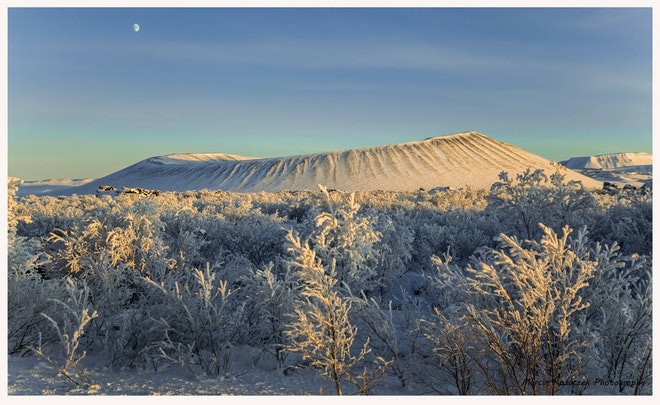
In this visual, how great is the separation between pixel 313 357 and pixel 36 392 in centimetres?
179

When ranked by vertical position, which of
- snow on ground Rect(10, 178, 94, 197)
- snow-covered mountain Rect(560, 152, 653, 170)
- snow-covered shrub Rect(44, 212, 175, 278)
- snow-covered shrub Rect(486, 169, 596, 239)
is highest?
snow-covered mountain Rect(560, 152, 653, 170)

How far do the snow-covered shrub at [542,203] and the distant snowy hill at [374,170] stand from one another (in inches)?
1539

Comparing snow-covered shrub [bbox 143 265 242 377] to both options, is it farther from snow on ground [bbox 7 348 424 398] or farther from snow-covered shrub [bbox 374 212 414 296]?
snow-covered shrub [bbox 374 212 414 296]

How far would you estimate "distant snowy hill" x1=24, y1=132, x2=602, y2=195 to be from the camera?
50219mm

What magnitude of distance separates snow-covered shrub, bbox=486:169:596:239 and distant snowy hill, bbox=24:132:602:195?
128 feet

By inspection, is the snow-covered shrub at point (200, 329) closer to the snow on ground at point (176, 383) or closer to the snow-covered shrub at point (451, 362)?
the snow on ground at point (176, 383)

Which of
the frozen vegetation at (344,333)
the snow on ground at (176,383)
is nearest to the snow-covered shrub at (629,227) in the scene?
the frozen vegetation at (344,333)

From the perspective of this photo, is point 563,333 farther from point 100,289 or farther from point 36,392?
point 100,289

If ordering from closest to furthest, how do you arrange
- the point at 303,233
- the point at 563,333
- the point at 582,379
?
1. the point at 563,333
2. the point at 582,379
3. the point at 303,233

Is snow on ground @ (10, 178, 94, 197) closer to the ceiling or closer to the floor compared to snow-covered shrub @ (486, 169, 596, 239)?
closer to the ceiling

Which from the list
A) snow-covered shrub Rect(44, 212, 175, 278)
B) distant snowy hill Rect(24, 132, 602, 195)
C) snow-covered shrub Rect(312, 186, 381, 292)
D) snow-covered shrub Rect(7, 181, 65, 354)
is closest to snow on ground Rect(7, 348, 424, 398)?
Result: snow-covered shrub Rect(7, 181, 65, 354)

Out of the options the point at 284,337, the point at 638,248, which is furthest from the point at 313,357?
the point at 638,248

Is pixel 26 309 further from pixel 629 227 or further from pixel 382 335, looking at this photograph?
pixel 629 227
